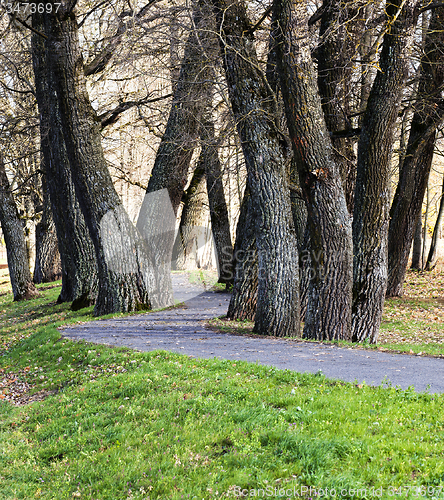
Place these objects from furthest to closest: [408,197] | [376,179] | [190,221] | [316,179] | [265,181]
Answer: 1. [190,221]
2. [408,197]
3. [376,179]
4. [265,181]
5. [316,179]

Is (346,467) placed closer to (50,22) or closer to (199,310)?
(199,310)

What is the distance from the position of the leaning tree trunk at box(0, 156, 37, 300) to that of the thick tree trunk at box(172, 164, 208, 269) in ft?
23.6

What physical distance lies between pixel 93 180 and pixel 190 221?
10.7 metres

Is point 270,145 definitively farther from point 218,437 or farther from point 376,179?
point 218,437

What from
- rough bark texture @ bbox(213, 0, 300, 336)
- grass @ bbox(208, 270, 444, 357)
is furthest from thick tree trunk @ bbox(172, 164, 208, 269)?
rough bark texture @ bbox(213, 0, 300, 336)

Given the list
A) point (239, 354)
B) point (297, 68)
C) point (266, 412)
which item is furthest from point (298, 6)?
point (266, 412)

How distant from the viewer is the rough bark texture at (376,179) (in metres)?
9.52

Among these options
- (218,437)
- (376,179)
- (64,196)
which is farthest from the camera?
(64,196)

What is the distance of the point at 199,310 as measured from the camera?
45.3 ft

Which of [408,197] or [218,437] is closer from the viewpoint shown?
[218,437]

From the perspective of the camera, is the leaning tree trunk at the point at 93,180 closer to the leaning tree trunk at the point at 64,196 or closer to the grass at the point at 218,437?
the leaning tree trunk at the point at 64,196

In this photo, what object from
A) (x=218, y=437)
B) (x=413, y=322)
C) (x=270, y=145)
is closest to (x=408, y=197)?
(x=413, y=322)

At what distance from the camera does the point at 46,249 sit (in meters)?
24.4

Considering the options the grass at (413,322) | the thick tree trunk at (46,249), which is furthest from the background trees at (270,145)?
the thick tree trunk at (46,249)
